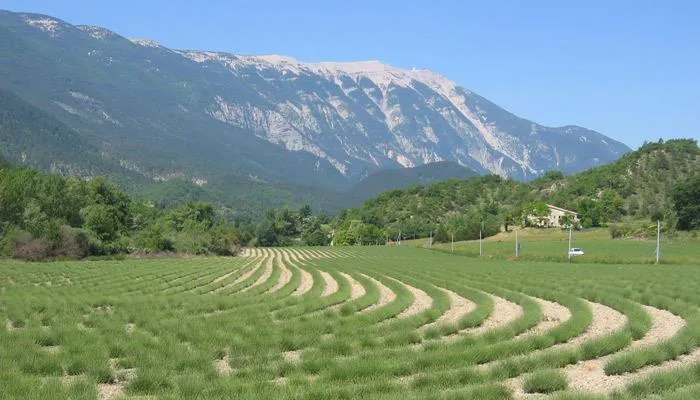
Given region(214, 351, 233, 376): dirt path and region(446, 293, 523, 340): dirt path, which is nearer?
region(214, 351, 233, 376): dirt path

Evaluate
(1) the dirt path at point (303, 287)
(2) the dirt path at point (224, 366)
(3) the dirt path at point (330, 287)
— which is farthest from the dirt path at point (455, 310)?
(1) the dirt path at point (303, 287)

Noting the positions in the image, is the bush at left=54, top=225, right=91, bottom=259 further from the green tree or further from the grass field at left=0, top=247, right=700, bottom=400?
the green tree

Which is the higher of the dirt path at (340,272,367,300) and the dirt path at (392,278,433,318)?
the dirt path at (392,278,433,318)

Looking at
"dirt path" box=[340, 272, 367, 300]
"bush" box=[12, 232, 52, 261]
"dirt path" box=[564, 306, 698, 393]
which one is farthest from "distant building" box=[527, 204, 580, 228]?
"dirt path" box=[564, 306, 698, 393]

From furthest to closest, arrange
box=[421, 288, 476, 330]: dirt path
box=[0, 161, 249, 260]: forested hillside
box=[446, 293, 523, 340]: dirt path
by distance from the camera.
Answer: box=[0, 161, 249, 260]: forested hillside
box=[421, 288, 476, 330]: dirt path
box=[446, 293, 523, 340]: dirt path

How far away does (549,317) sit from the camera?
19594 mm

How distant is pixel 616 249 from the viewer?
89.3m

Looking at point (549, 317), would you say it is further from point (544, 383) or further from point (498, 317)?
point (544, 383)

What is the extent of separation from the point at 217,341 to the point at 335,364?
3.72 metres

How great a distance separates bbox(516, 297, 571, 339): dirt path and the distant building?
14446cm

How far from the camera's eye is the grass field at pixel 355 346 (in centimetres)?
1067

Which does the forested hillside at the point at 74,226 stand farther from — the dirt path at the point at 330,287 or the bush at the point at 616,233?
the bush at the point at 616,233

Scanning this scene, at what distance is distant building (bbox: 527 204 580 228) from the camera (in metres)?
164

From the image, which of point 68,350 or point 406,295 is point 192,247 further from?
point 68,350
